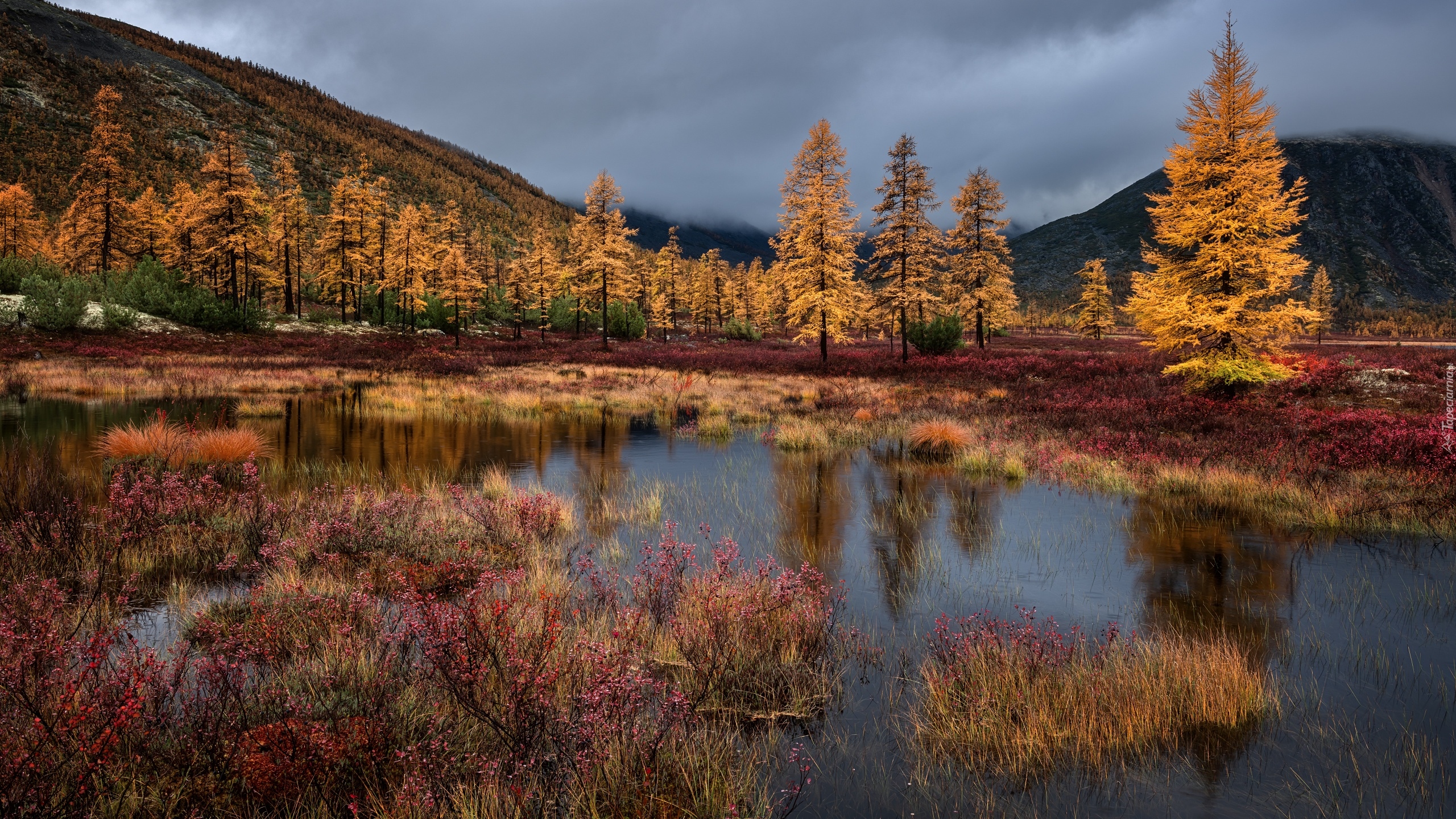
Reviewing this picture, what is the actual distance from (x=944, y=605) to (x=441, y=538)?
5.83m

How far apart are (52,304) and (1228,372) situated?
179 feet

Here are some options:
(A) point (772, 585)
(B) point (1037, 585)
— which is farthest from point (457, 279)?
(B) point (1037, 585)

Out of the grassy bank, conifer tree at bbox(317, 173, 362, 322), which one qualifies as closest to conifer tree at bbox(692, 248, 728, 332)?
conifer tree at bbox(317, 173, 362, 322)

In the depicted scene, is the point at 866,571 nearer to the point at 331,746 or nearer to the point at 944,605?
the point at 944,605

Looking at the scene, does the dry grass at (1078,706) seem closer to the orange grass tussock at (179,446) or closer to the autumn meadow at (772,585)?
the autumn meadow at (772,585)

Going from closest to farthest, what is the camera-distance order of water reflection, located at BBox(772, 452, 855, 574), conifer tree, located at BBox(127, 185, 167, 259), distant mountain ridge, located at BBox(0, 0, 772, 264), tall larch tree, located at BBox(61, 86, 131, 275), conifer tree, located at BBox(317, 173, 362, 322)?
water reflection, located at BBox(772, 452, 855, 574) → tall larch tree, located at BBox(61, 86, 131, 275) → conifer tree, located at BBox(317, 173, 362, 322) → conifer tree, located at BBox(127, 185, 167, 259) → distant mountain ridge, located at BBox(0, 0, 772, 264)

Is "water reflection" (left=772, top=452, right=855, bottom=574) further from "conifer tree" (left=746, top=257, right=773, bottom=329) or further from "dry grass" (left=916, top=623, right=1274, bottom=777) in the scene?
"conifer tree" (left=746, top=257, right=773, bottom=329)

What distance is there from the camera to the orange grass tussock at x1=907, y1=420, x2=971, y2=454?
1504 centimetres

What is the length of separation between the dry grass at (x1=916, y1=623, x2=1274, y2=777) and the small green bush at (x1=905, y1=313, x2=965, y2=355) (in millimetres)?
33702

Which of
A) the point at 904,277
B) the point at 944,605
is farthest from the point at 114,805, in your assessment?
the point at 904,277

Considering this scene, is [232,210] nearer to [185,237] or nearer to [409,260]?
[409,260]

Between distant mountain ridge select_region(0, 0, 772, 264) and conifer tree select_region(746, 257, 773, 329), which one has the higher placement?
distant mountain ridge select_region(0, 0, 772, 264)

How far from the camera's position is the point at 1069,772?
366 cm

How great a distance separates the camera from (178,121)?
384 ft
